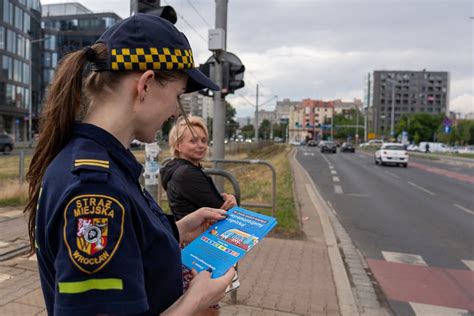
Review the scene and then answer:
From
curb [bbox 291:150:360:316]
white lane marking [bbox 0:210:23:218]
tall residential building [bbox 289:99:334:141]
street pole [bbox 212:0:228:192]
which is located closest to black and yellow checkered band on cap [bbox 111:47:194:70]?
curb [bbox 291:150:360:316]

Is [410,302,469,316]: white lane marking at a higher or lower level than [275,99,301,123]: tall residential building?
lower

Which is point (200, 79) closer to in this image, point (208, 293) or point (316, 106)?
point (208, 293)

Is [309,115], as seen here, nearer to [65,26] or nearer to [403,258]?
[65,26]

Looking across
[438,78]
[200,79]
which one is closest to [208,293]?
[200,79]

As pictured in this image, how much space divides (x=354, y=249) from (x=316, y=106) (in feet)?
517

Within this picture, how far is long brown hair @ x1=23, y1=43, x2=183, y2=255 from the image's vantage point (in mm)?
1236

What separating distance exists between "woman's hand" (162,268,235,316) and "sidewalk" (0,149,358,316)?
2528 mm

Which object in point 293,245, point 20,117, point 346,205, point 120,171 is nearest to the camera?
point 120,171

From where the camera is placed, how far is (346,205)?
11.1 metres

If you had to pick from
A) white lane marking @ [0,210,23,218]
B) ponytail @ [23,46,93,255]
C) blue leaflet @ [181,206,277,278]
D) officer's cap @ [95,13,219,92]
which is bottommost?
white lane marking @ [0,210,23,218]

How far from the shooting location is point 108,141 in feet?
3.90

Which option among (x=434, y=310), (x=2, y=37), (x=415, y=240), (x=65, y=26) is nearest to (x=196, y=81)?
(x=434, y=310)

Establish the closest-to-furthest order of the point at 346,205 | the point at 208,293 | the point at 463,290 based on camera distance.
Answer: the point at 208,293, the point at 463,290, the point at 346,205

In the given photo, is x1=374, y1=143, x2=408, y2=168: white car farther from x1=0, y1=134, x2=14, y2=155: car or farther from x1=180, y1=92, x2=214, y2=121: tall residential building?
x1=0, y1=134, x2=14, y2=155: car
